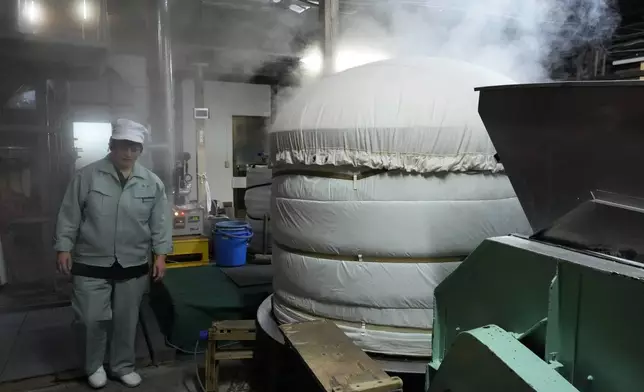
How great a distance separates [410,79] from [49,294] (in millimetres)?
3616

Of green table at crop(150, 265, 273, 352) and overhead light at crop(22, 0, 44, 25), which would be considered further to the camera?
overhead light at crop(22, 0, 44, 25)

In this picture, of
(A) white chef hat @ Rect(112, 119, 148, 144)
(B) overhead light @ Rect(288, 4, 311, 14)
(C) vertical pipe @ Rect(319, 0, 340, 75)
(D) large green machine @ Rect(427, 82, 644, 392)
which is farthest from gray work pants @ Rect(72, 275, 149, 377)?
(B) overhead light @ Rect(288, 4, 311, 14)

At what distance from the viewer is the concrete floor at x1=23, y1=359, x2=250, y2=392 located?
301cm

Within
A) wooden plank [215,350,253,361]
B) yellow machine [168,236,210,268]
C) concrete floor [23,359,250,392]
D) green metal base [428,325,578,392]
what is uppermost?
green metal base [428,325,578,392]

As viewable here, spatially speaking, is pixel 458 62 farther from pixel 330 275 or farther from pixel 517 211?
pixel 330 275

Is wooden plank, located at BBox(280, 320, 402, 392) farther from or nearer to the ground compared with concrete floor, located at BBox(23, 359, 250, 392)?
farther from the ground

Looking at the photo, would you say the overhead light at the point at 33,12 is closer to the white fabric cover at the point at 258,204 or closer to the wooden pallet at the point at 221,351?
the white fabric cover at the point at 258,204

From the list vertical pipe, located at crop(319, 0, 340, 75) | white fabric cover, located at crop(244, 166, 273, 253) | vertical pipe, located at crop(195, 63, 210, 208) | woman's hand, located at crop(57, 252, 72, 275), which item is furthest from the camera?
vertical pipe, located at crop(195, 63, 210, 208)

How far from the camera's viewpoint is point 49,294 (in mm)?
4230

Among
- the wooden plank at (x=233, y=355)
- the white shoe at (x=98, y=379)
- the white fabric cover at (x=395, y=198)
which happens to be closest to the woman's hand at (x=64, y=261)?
the white shoe at (x=98, y=379)

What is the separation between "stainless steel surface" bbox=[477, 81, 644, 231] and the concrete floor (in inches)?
91.0

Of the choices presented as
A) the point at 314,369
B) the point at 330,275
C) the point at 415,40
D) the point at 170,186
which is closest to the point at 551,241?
the point at 314,369

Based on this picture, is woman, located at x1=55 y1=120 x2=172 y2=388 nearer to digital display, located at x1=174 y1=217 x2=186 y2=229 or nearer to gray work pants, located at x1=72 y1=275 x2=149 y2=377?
gray work pants, located at x1=72 y1=275 x2=149 y2=377

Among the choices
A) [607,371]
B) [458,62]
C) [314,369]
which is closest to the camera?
[607,371]
